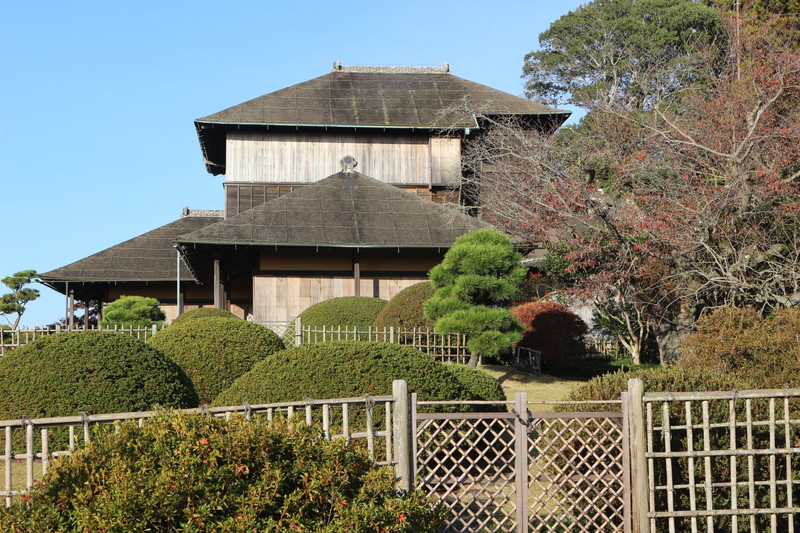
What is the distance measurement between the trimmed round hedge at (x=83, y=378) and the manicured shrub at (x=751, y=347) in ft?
21.8

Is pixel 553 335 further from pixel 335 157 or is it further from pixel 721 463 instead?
pixel 721 463

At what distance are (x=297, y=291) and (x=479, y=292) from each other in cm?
713

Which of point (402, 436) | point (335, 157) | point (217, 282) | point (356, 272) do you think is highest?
point (335, 157)

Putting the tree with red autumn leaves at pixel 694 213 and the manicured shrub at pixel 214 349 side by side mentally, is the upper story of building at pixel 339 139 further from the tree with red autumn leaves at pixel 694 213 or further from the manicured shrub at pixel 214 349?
the manicured shrub at pixel 214 349

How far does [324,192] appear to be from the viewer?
24688 mm

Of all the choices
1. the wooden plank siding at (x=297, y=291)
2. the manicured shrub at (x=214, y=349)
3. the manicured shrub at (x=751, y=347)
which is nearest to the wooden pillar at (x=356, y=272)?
the wooden plank siding at (x=297, y=291)

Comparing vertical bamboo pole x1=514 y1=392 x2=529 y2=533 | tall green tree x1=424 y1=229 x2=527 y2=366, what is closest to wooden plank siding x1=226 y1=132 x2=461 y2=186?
tall green tree x1=424 y1=229 x2=527 y2=366

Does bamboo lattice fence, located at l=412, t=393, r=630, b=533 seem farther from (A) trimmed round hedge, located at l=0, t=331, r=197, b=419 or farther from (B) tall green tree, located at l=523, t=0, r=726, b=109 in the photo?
(B) tall green tree, located at l=523, t=0, r=726, b=109

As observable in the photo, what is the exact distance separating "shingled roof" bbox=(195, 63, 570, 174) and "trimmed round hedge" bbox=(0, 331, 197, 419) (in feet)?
67.1

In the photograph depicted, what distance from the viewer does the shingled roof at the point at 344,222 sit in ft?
72.6

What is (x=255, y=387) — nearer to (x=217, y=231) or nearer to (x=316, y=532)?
(x=316, y=532)

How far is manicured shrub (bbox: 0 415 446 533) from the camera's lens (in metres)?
4.18

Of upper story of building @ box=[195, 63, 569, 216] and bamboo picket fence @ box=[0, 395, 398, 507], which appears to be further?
upper story of building @ box=[195, 63, 569, 216]

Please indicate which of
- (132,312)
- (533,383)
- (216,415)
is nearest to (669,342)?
(533,383)
